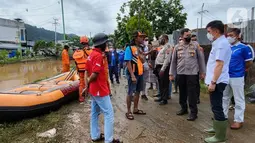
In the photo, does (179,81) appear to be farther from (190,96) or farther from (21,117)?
(21,117)

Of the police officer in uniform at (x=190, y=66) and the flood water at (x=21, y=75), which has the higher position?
the police officer in uniform at (x=190, y=66)

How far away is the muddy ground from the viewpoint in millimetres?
3486

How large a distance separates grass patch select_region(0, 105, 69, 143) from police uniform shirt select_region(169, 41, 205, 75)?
2534 mm

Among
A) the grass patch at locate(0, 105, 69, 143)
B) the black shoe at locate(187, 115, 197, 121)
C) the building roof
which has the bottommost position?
the grass patch at locate(0, 105, 69, 143)

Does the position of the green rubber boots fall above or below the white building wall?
below

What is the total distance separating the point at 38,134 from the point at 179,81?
2.78 metres

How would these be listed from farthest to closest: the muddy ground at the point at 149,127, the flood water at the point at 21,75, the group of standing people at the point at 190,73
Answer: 1. the flood water at the point at 21,75
2. the muddy ground at the point at 149,127
3. the group of standing people at the point at 190,73

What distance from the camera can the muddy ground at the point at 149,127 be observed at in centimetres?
349

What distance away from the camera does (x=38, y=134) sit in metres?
3.76

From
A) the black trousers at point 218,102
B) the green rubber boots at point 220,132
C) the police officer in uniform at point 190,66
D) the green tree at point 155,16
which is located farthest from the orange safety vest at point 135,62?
the green tree at point 155,16

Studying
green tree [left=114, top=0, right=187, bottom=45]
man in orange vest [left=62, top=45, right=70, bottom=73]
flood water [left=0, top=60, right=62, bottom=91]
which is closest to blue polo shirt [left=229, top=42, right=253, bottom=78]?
man in orange vest [left=62, top=45, right=70, bottom=73]

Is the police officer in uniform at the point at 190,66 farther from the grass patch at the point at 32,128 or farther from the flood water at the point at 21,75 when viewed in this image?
the flood water at the point at 21,75

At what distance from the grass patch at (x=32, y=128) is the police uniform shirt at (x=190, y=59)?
2534mm

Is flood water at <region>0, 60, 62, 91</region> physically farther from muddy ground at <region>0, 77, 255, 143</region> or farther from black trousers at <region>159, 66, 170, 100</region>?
black trousers at <region>159, 66, 170, 100</region>
